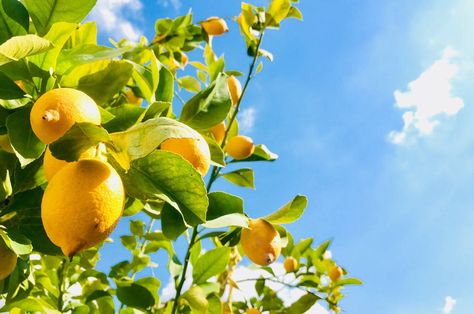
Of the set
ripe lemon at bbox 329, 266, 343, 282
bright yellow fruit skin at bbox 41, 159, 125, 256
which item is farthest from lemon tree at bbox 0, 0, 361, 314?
ripe lemon at bbox 329, 266, 343, 282

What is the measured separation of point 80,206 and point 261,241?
51cm

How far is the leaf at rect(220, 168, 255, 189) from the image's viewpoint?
1601 millimetres

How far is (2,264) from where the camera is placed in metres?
0.90

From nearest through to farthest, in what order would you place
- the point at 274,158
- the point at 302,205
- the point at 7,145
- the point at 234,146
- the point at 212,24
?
1. the point at 7,145
2. the point at 302,205
3. the point at 234,146
4. the point at 274,158
5. the point at 212,24

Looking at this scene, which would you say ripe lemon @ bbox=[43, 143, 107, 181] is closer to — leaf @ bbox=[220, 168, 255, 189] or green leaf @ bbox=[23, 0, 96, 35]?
green leaf @ bbox=[23, 0, 96, 35]

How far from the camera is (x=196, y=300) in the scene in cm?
127

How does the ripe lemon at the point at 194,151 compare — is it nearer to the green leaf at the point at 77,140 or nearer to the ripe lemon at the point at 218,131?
the green leaf at the point at 77,140

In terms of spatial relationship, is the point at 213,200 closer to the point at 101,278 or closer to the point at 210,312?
the point at 210,312

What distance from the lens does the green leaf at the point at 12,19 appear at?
2.64ft

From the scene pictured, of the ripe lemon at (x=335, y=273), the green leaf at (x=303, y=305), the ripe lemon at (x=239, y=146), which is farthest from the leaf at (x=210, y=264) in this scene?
the ripe lemon at (x=335, y=273)

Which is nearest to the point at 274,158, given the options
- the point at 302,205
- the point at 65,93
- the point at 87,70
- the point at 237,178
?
the point at 237,178

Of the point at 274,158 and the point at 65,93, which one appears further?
the point at 274,158

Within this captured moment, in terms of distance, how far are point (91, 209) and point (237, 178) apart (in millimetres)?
1071

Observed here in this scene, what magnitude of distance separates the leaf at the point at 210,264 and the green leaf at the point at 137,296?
0.16 m
